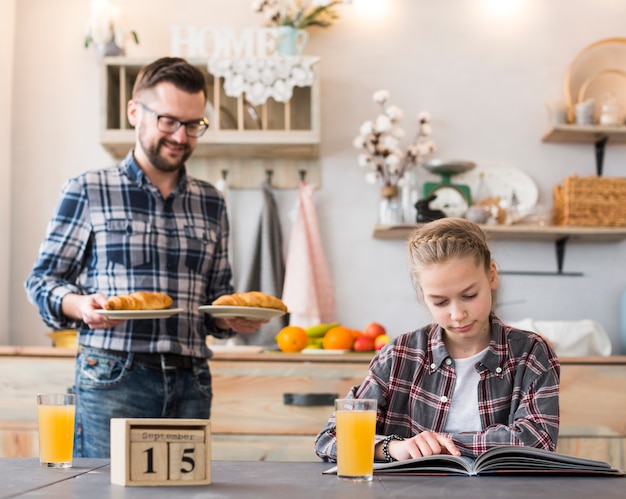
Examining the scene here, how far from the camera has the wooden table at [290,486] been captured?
106cm

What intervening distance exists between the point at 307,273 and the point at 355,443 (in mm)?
2392

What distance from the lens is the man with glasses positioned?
6.59ft

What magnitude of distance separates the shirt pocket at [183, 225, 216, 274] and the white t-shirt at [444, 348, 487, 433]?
2.58 ft

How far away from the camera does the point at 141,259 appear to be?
2.11 m

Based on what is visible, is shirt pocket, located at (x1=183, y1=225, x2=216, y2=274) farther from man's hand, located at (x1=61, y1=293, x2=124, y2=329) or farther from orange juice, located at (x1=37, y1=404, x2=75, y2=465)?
orange juice, located at (x1=37, y1=404, x2=75, y2=465)

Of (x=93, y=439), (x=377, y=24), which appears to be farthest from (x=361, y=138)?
(x=93, y=439)

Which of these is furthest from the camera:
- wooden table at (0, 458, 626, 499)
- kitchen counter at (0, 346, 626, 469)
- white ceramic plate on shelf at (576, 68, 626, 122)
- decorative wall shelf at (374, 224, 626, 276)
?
white ceramic plate on shelf at (576, 68, 626, 122)

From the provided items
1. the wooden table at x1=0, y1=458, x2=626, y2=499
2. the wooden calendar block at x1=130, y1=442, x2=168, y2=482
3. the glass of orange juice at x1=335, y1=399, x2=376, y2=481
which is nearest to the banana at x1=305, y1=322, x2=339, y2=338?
the wooden table at x1=0, y1=458, x2=626, y2=499

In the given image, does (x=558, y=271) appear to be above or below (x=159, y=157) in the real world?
below

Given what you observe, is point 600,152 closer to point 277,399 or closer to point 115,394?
point 277,399

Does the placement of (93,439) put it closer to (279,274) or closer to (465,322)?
(465,322)

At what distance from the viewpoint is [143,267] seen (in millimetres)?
2105

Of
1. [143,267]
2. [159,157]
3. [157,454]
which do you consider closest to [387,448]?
[157,454]

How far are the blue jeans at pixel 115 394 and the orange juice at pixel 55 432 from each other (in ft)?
2.08
